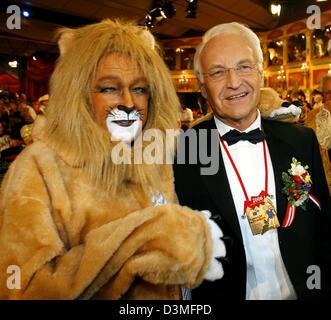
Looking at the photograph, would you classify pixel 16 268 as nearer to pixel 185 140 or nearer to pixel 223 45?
pixel 185 140

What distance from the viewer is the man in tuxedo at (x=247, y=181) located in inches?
56.5

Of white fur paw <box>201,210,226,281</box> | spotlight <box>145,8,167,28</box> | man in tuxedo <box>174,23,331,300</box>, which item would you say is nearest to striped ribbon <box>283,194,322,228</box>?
man in tuxedo <box>174,23,331,300</box>

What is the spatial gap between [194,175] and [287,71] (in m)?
13.8

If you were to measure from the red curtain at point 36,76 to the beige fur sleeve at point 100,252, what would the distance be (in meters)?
15.2

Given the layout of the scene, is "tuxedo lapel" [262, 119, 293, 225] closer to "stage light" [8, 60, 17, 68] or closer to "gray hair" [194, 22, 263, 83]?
"gray hair" [194, 22, 263, 83]

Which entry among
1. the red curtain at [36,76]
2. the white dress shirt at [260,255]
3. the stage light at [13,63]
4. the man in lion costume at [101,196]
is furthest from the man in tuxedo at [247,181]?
the stage light at [13,63]

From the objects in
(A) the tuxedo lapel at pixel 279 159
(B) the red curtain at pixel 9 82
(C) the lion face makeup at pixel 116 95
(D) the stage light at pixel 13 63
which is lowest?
(A) the tuxedo lapel at pixel 279 159

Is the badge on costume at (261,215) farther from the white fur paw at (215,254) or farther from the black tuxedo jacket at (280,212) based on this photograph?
the white fur paw at (215,254)

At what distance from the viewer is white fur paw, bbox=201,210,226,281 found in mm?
1021

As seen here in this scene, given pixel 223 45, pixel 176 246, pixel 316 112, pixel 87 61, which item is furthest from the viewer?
pixel 316 112
